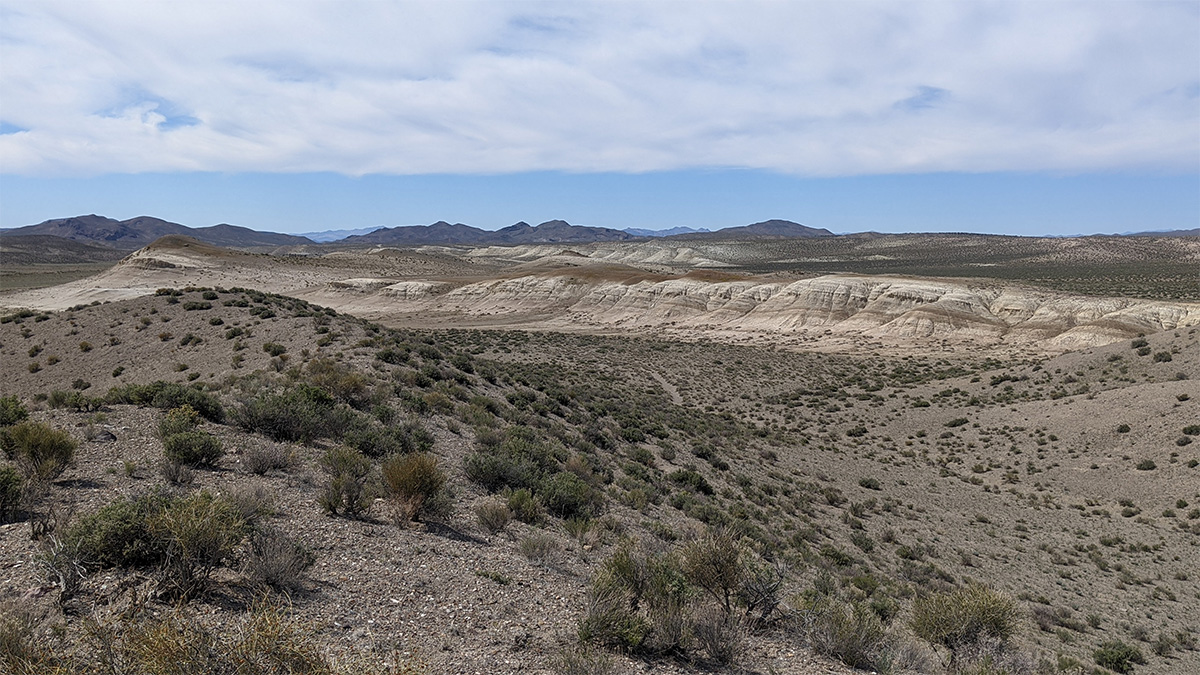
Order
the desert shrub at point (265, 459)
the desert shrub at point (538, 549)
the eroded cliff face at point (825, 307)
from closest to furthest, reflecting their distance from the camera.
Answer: the desert shrub at point (538, 549) → the desert shrub at point (265, 459) → the eroded cliff face at point (825, 307)

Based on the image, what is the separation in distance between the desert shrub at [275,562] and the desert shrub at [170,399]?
21.1ft

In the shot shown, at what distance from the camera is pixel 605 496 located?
1250 centimetres

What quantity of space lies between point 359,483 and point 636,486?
6.95m

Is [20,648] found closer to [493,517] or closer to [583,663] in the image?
[583,663]

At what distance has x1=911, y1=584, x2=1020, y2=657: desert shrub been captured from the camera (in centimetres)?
695

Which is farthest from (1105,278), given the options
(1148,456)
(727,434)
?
(727,434)

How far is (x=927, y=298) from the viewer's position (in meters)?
50.4

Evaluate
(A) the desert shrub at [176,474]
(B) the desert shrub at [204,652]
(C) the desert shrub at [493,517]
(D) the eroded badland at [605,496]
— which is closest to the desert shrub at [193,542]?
(D) the eroded badland at [605,496]

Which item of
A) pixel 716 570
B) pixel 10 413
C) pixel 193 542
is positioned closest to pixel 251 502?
pixel 193 542

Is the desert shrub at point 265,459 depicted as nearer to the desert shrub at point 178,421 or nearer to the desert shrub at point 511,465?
the desert shrub at point 178,421

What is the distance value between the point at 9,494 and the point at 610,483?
10111mm

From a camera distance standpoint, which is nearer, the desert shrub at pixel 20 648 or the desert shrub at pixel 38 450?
the desert shrub at pixel 20 648

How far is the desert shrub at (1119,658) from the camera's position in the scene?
9469 mm

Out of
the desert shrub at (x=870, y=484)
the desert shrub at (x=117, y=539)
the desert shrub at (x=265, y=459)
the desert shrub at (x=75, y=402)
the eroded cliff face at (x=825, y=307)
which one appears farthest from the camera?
the eroded cliff face at (x=825, y=307)
